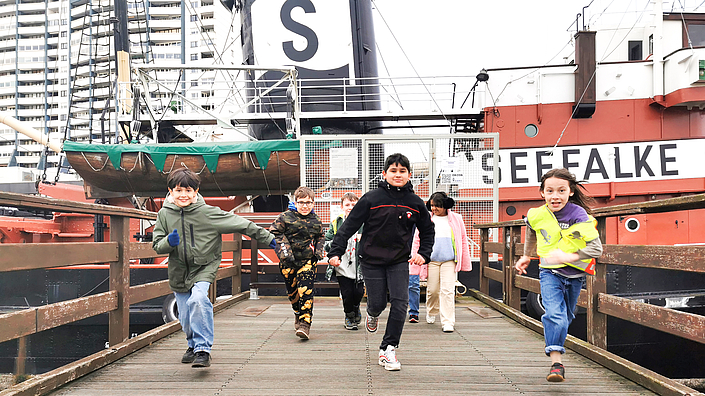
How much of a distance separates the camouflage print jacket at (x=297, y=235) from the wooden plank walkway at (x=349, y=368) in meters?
0.79

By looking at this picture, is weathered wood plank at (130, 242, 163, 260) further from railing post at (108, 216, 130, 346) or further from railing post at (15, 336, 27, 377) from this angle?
railing post at (15, 336, 27, 377)

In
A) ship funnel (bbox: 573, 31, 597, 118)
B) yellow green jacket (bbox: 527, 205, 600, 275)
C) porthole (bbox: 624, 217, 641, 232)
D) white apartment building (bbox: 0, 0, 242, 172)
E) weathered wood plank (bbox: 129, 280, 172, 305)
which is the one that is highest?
white apartment building (bbox: 0, 0, 242, 172)

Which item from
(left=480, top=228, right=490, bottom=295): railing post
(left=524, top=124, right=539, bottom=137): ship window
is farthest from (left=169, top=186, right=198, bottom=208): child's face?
(left=524, top=124, right=539, bottom=137): ship window

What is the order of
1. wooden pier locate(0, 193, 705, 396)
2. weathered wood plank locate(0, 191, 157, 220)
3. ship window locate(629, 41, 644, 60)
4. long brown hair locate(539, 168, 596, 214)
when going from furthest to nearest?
1. ship window locate(629, 41, 644, 60)
2. long brown hair locate(539, 168, 596, 214)
3. wooden pier locate(0, 193, 705, 396)
4. weathered wood plank locate(0, 191, 157, 220)

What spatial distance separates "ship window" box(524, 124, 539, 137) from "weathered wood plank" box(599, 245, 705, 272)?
287 inches

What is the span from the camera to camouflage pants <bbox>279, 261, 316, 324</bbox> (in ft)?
16.4

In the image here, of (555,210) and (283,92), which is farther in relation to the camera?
(283,92)

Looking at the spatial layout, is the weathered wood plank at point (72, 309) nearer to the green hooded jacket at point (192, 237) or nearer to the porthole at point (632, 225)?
the green hooded jacket at point (192, 237)

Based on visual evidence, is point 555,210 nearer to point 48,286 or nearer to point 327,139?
point 327,139

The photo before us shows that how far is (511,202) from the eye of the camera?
10.7m

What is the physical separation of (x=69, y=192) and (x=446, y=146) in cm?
1063

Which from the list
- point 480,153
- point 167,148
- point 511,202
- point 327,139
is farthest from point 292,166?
point 511,202

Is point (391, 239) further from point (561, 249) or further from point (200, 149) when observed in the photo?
point (200, 149)

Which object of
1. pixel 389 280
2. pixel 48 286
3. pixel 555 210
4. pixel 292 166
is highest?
pixel 292 166
